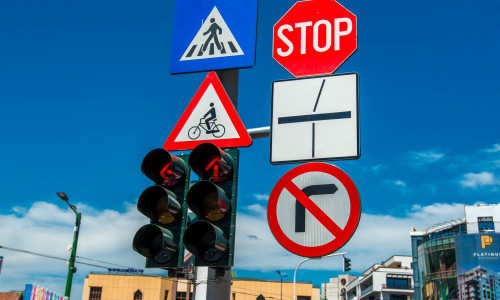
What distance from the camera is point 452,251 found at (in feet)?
216

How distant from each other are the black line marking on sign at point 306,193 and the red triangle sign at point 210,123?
74 cm

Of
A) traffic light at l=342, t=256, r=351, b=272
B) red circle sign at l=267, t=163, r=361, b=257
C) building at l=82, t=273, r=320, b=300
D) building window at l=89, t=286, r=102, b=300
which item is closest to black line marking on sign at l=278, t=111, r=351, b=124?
red circle sign at l=267, t=163, r=361, b=257

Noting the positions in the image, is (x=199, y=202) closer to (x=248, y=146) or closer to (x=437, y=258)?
(x=248, y=146)

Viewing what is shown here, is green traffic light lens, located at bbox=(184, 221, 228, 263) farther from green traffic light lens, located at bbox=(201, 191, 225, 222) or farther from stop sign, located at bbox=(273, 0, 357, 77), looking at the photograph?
stop sign, located at bbox=(273, 0, 357, 77)

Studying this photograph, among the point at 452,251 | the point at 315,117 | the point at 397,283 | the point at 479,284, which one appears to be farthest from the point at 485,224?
the point at 315,117

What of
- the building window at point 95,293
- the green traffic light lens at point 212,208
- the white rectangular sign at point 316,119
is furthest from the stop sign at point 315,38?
the building window at point 95,293

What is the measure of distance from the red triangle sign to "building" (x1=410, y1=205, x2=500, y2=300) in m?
65.6

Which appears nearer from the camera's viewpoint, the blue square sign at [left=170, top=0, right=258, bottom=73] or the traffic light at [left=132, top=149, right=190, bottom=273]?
the traffic light at [left=132, top=149, right=190, bottom=273]

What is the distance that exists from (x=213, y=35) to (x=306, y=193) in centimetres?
173

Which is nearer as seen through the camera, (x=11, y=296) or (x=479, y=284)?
(x=11, y=296)

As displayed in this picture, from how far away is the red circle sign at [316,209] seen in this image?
3350mm

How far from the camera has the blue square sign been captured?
14.6ft

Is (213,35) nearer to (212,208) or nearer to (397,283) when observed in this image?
(212,208)

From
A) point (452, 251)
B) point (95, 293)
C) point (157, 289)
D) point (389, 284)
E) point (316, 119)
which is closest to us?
point (316, 119)
